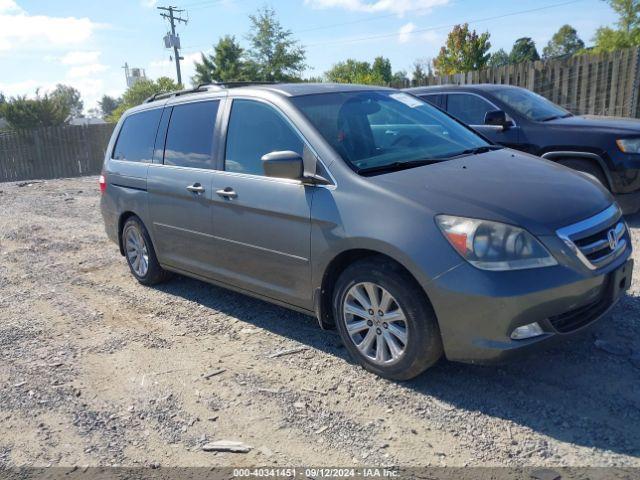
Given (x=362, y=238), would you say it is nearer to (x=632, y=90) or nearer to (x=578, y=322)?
(x=578, y=322)

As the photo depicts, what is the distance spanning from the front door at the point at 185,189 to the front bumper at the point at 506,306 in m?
2.30

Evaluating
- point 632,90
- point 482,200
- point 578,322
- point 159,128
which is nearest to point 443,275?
point 482,200

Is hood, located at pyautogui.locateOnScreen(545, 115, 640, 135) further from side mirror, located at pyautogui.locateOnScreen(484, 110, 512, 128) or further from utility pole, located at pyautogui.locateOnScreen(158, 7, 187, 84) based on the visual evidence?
utility pole, located at pyautogui.locateOnScreen(158, 7, 187, 84)

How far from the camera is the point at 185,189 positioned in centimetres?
487

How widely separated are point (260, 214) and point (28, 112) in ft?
138

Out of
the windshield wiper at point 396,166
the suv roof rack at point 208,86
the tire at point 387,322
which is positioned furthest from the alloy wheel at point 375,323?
the suv roof rack at point 208,86

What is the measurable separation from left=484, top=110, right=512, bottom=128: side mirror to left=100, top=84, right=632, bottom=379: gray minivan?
254cm

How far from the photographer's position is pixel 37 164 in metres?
20.3

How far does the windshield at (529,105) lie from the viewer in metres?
7.57

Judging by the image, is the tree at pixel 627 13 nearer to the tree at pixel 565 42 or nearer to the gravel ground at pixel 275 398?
the gravel ground at pixel 275 398

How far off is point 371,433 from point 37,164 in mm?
20580

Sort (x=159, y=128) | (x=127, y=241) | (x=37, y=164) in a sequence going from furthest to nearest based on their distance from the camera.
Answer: (x=37, y=164) < (x=127, y=241) < (x=159, y=128)

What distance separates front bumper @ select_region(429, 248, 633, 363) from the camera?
3.00 metres

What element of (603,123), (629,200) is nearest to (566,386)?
(629,200)
